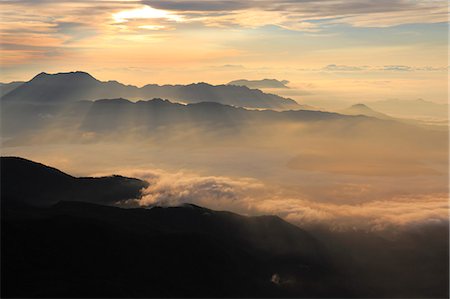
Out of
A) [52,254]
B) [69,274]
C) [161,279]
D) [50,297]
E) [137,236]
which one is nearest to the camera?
[50,297]

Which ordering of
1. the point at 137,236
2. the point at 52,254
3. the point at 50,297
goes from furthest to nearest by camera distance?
the point at 137,236 < the point at 52,254 < the point at 50,297

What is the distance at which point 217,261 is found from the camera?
190500mm

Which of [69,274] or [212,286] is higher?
[69,274]

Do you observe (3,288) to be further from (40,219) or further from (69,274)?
(40,219)

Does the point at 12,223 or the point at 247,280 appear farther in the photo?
the point at 247,280

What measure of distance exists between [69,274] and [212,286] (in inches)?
2004

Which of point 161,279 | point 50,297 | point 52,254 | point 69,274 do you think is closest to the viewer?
point 50,297

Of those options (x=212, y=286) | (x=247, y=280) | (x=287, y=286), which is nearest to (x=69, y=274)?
(x=212, y=286)

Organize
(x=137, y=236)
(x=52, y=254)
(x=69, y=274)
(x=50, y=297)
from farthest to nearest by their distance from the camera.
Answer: (x=137, y=236) < (x=52, y=254) < (x=69, y=274) < (x=50, y=297)

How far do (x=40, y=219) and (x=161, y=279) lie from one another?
4761cm

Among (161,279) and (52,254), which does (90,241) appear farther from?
(161,279)

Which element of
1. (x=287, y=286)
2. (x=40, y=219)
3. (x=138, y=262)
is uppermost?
(x=40, y=219)

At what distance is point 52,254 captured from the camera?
524ft

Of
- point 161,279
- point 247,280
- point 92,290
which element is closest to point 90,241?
point 161,279
